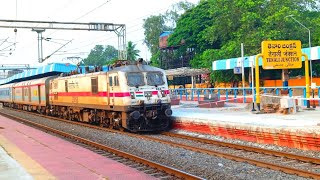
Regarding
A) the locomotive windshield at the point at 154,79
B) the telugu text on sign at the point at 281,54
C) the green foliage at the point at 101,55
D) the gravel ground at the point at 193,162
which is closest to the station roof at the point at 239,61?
the telugu text on sign at the point at 281,54

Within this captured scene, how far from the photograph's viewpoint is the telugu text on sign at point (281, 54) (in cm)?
1789

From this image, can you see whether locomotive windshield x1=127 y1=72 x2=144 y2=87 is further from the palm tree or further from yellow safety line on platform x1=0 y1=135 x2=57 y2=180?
the palm tree

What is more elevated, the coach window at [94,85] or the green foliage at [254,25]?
the green foliage at [254,25]

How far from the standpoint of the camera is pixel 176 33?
57.5 metres

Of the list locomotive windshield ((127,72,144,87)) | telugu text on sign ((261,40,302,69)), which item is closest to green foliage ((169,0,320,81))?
telugu text on sign ((261,40,302,69))

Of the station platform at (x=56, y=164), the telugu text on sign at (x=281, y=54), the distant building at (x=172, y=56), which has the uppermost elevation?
the distant building at (x=172, y=56)

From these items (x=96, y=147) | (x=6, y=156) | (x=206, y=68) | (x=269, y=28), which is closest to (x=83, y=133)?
(x=96, y=147)

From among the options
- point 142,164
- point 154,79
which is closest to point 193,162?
point 142,164

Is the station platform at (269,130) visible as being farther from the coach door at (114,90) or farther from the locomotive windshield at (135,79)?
the coach door at (114,90)

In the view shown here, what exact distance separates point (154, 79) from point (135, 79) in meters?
0.94

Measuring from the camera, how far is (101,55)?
13688 centimetres

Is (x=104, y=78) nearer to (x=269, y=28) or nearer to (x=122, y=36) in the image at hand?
(x=122, y=36)

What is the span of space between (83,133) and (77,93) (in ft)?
13.4

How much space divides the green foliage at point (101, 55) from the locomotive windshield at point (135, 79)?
112 meters
